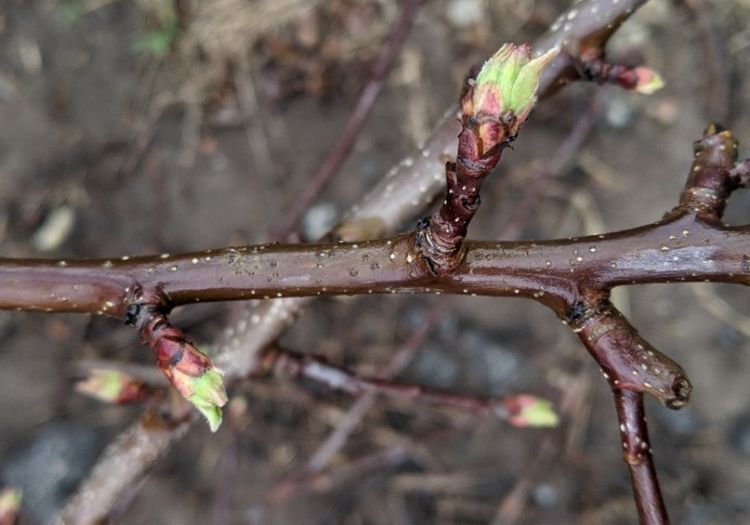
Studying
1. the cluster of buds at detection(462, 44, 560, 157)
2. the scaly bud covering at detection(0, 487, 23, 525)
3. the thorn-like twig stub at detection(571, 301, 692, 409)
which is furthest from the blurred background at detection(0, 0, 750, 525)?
the cluster of buds at detection(462, 44, 560, 157)


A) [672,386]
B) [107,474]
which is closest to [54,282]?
[107,474]

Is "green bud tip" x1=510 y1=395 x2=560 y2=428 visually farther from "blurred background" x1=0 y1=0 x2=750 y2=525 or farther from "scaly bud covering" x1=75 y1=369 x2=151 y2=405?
"blurred background" x1=0 y1=0 x2=750 y2=525

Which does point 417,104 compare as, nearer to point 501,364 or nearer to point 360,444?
point 501,364

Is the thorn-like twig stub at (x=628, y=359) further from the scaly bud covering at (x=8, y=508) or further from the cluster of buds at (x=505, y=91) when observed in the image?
the scaly bud covering at (x=8, y=508)

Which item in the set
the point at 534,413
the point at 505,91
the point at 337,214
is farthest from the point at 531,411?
the point at 337,214

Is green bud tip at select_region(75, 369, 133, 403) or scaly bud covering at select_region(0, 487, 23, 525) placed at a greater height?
green bud tip at select_region(75, 369, 133, 403)

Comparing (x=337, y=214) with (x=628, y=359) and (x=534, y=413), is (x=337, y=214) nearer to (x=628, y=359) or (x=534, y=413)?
(x=534, y=413)
